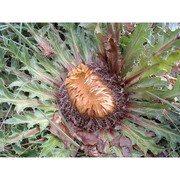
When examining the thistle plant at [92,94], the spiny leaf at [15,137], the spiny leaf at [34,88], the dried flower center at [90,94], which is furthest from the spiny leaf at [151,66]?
the spiny leaf at [15,137]

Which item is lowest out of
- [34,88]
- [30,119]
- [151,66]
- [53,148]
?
[53,148]

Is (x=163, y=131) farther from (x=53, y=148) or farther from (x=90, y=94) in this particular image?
(x=53, y=148)

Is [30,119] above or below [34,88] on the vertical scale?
below

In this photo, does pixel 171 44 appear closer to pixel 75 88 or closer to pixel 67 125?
pixel 75 88

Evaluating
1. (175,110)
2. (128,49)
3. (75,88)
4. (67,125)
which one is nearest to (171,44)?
(128,49)

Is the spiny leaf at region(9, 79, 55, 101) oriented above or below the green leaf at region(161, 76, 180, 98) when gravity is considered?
below

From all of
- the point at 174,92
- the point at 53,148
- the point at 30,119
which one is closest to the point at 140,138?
the point at 174,92

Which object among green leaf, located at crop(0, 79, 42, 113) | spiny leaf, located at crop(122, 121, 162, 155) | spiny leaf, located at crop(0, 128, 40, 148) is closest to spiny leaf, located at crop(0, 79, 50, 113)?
green leaf, located at crop(0, 79, 42, 113)

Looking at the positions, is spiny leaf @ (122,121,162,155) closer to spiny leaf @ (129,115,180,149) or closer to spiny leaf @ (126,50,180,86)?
spiny leaf @ (129,115,180,149)
